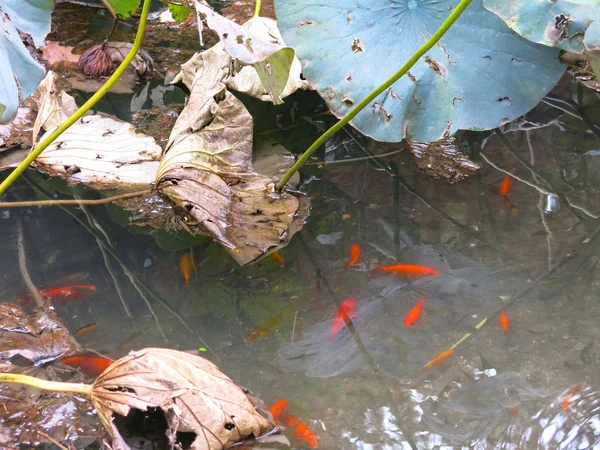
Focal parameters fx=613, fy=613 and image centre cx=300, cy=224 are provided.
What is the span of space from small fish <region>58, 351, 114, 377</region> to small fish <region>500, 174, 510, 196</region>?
4.15 feet

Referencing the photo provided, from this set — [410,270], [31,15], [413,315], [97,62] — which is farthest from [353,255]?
[97,62]

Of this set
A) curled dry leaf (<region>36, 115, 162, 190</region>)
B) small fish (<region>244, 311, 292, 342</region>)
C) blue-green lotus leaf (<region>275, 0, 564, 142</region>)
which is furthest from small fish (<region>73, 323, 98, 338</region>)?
blue-green lotus leaf (<region>275, 0, 564, 142</region>)

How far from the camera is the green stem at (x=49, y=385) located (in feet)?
3.78

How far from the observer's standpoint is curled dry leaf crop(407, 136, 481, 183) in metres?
2.03

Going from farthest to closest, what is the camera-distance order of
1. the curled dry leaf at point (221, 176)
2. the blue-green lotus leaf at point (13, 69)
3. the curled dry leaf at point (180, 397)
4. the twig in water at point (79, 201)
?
the twig in water at point (79, 201), the curled dry leaf at point (221, 176), the blue-green lotus leaf at point (13, 69), the curled dry leaf at point (180, 397)

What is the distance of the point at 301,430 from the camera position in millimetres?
1221

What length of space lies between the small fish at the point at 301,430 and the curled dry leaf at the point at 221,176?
53cm

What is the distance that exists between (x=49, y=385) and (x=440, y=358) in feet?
2.66

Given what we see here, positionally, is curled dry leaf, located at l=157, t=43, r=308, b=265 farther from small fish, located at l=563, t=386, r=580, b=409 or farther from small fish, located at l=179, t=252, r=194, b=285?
small fish, located at l=563, t=386, r=580, b=409

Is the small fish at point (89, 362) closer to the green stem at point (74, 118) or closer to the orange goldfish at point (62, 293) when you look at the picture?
the orange goldfish at point (62, 293)

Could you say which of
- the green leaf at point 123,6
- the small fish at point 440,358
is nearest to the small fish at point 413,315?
the small fish at point 440,358

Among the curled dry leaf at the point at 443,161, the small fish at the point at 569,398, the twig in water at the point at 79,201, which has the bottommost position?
the twig in water at the point at 79,201

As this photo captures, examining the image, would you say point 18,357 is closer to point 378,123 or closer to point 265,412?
point 265,412

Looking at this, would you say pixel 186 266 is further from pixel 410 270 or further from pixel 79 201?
pixel 410 270
